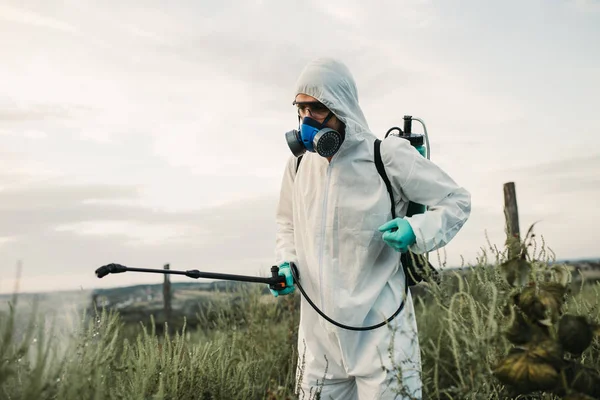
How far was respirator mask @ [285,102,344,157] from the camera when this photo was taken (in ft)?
9.87

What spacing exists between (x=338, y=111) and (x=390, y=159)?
1.20 ft

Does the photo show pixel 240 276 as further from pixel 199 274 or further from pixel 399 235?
pixel 399 235

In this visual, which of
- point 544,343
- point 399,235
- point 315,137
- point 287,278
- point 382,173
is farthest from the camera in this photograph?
point 287,278

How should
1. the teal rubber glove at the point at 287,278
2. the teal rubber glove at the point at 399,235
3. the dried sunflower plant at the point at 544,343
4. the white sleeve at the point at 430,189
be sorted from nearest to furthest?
the dried sunflower plant at the point at 544,343 < the teal rubber glove at the point at 399,235 < the white sleeve at the point at 430,189 < the teal rubber glove at the point at 287,278

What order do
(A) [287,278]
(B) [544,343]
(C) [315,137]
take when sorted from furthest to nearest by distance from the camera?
(A) [287,278]
(C) [315,137]
(B) [544,343]

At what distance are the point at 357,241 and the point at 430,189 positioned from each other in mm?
460

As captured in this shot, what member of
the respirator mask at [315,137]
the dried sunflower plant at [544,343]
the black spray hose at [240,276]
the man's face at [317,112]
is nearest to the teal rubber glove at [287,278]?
the black spray hose at [240,276]

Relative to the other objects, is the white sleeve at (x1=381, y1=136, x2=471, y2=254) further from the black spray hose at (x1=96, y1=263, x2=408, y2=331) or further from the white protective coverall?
the black spray hose at (x1=96, y1=263, x2=408, y2=331)

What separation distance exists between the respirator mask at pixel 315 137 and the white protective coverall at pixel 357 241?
9 cm

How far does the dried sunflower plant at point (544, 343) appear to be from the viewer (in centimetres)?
208

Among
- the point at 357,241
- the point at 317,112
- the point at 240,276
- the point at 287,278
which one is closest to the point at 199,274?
the point at 240,276

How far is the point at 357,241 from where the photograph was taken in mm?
3039

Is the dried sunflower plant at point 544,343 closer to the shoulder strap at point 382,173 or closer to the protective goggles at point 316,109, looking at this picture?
the shoulder strap at point 382,173

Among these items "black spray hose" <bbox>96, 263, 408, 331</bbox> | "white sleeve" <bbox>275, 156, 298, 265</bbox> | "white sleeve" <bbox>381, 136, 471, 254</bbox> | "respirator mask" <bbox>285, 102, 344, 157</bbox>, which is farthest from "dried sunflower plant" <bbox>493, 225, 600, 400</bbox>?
"white sleeve" <bbox>275, 156, 298, 265</bbox>
